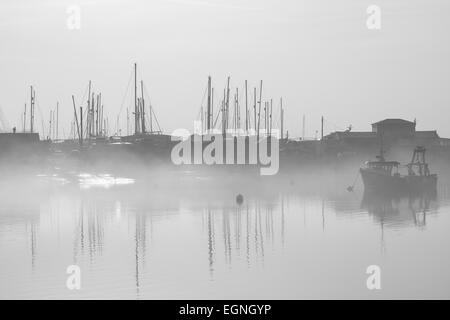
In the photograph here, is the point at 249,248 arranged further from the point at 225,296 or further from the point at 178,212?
the point at 178,212

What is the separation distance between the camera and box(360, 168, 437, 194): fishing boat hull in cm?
7538

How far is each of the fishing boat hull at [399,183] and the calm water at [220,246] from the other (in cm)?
741

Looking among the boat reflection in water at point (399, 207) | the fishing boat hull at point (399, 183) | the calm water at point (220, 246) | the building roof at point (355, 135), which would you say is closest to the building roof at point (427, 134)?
the building roof at point (355, 135)

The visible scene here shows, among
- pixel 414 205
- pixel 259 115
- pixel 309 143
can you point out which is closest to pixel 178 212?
pixel 414 205

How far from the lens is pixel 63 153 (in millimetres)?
148375

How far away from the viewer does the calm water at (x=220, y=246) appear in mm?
27422

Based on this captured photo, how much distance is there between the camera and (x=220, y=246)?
37.2 meters

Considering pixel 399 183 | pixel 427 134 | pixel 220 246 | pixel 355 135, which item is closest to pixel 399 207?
pixel 399 183

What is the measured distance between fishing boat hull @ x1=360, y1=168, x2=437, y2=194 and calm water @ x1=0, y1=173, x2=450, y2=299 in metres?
7.41

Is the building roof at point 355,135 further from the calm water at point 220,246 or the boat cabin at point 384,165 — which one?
the calm water at point 220,246

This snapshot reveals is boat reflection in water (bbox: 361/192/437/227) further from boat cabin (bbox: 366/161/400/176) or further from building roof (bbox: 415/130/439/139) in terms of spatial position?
building roof (bbox: 415/130/439/139)

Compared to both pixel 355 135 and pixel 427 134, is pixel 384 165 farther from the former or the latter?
pixel 427 134

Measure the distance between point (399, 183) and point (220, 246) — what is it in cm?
4207
